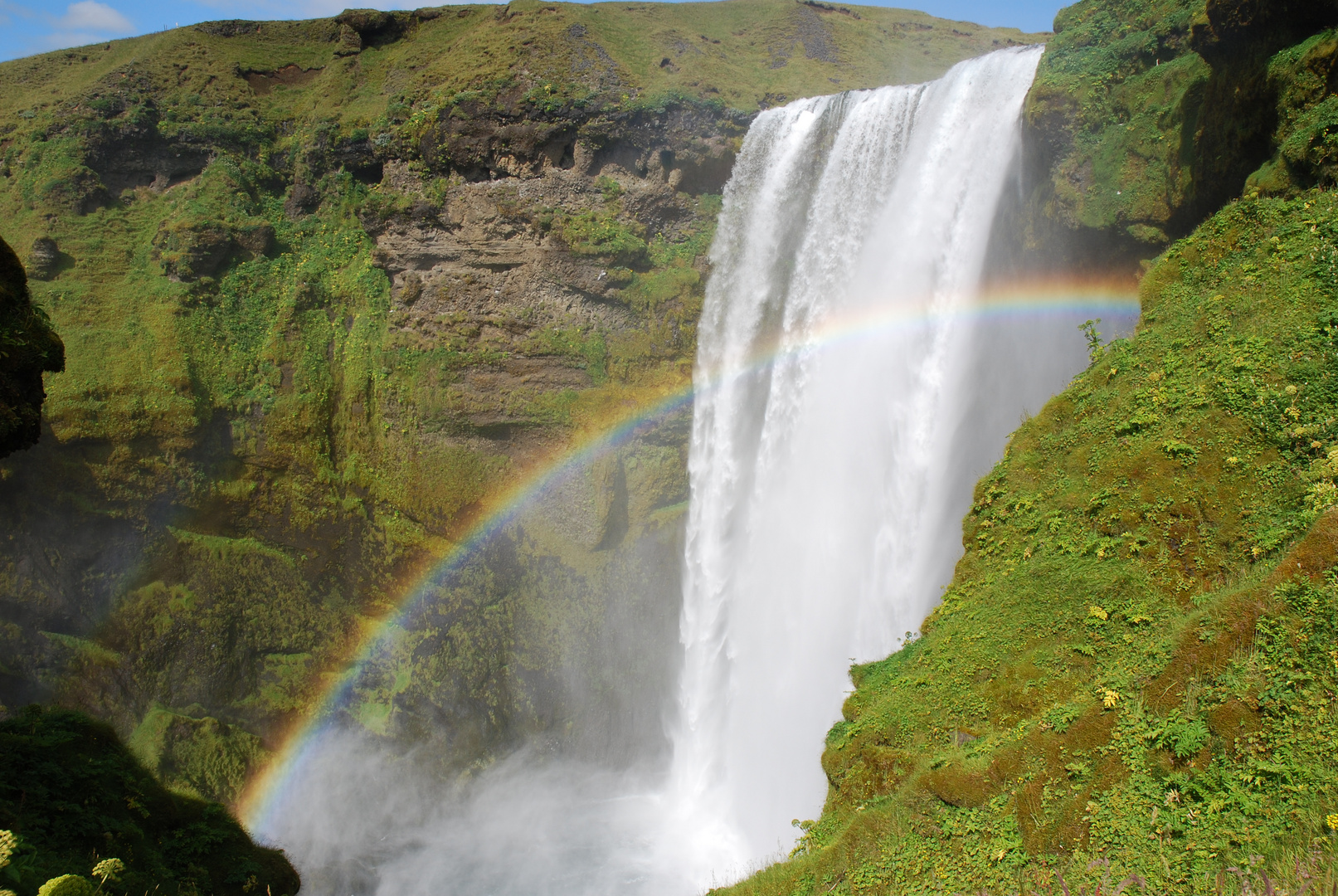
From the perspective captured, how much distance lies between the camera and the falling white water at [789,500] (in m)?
13.2

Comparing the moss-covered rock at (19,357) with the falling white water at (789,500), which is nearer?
→ the moss-covered rock at (19,357)

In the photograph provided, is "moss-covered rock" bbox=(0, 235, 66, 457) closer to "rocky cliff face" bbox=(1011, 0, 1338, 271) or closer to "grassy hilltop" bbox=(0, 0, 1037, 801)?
"rocky cliff face" bbox=(1011, 0, 1338, 271)

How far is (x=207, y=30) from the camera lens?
2544 centimetres

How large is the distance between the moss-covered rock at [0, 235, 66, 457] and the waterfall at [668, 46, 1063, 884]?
11319 millimetres

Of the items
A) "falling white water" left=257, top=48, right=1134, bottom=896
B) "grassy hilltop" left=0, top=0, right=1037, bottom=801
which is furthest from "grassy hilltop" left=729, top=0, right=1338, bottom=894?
"grassy hilltop" left=0, top=0, right=1037, bottom=801

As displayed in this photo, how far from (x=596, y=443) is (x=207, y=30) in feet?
66.2

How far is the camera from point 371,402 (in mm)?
20969

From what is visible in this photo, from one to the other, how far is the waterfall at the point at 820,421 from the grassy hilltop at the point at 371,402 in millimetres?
1624

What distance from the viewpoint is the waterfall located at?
13.2 m

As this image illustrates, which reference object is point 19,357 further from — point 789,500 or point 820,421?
point 789,500

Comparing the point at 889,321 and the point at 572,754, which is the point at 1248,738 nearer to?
the point at 889,321

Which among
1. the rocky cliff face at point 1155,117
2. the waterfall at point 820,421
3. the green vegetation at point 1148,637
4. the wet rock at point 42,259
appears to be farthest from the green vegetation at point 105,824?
the wet rock at point 42,259

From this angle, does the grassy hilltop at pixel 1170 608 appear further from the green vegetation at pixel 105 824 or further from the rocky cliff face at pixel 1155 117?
the green vegetation at pixel 105 824

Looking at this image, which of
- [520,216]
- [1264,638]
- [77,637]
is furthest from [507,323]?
[1264,638]
